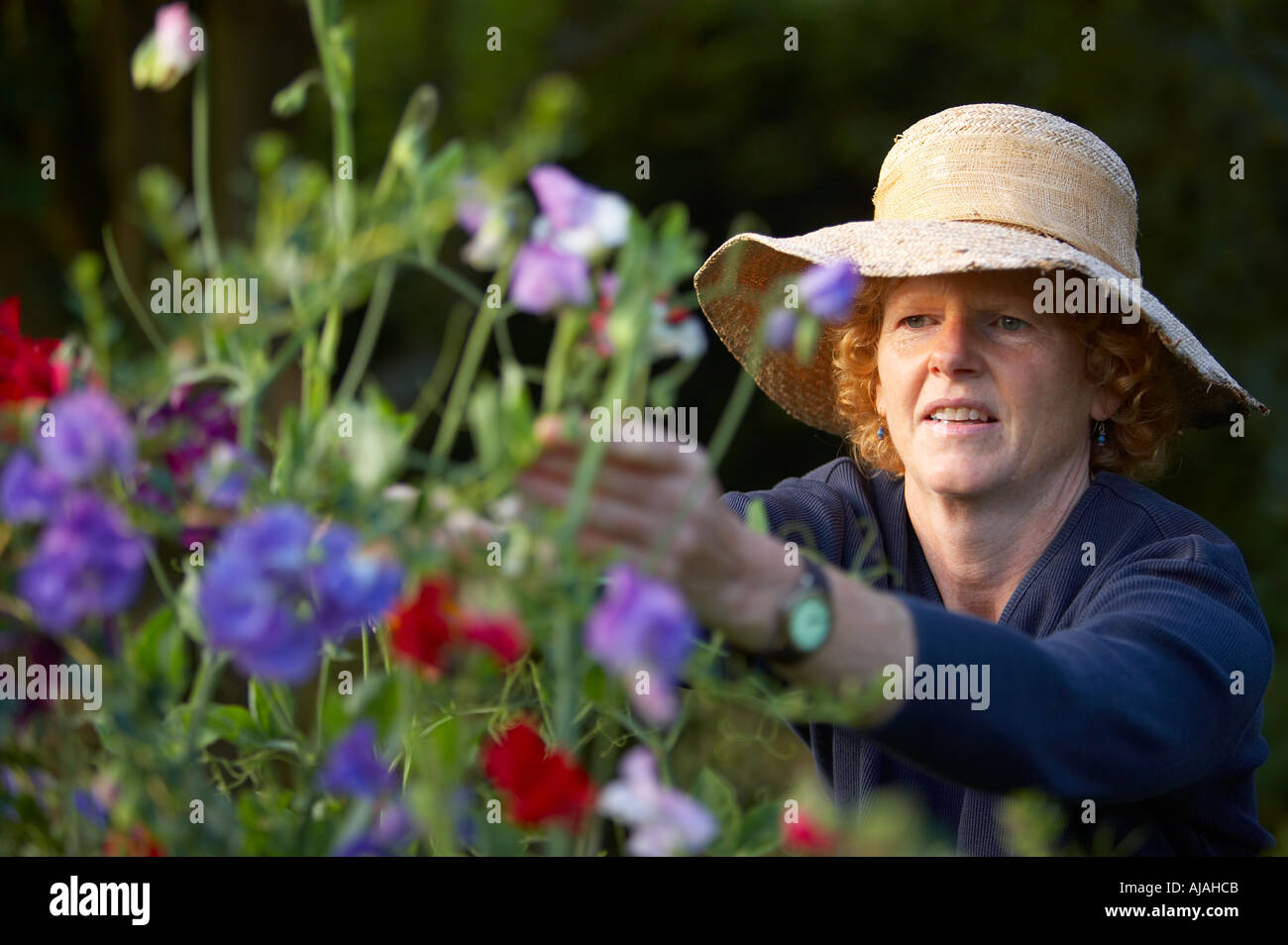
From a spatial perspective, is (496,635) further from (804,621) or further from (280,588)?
(804,621)

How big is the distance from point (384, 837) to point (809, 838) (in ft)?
0.65

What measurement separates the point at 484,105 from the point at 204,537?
5.58m

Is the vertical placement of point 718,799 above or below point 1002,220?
below

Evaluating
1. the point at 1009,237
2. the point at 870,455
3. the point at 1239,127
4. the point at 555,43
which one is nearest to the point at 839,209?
the point at 555,43

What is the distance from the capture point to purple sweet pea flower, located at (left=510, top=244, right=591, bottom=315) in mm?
627

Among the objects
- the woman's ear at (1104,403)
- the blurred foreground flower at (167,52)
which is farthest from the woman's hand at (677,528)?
the woman's ear at (1104,403)

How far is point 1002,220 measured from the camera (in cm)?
157

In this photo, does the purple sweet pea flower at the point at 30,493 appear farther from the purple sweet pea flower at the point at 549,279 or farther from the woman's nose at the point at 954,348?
the woman's nose at the point at 954,348

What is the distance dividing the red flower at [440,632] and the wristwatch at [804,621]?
235 millimetres

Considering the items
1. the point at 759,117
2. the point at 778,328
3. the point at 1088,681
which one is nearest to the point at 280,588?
the point at 778,328

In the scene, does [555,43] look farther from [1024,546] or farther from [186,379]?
[186,379]

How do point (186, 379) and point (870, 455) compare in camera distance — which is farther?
point (870, 455)

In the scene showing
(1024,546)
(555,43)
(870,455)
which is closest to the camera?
(1024,546)
